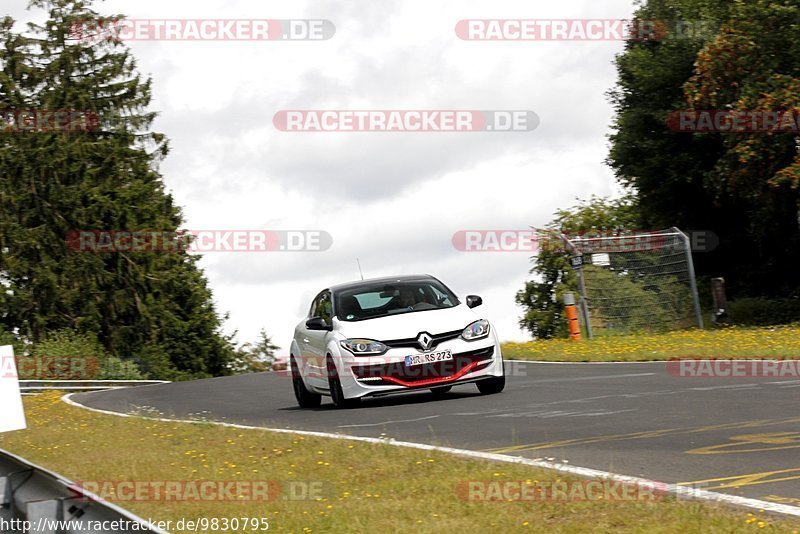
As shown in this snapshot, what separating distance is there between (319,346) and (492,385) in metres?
2.28

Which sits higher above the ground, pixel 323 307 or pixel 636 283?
pixel 636 283

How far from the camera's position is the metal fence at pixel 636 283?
105ft

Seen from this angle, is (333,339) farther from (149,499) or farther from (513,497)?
(513,497)

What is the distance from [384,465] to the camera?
9320 mm

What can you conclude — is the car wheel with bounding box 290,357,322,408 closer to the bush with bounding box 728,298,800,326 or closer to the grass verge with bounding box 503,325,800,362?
the grass verge with bounding box 503,325,800,362

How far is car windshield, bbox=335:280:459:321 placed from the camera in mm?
16078

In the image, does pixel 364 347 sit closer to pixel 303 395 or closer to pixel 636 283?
pixel 303 395

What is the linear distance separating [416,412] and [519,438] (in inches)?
138
